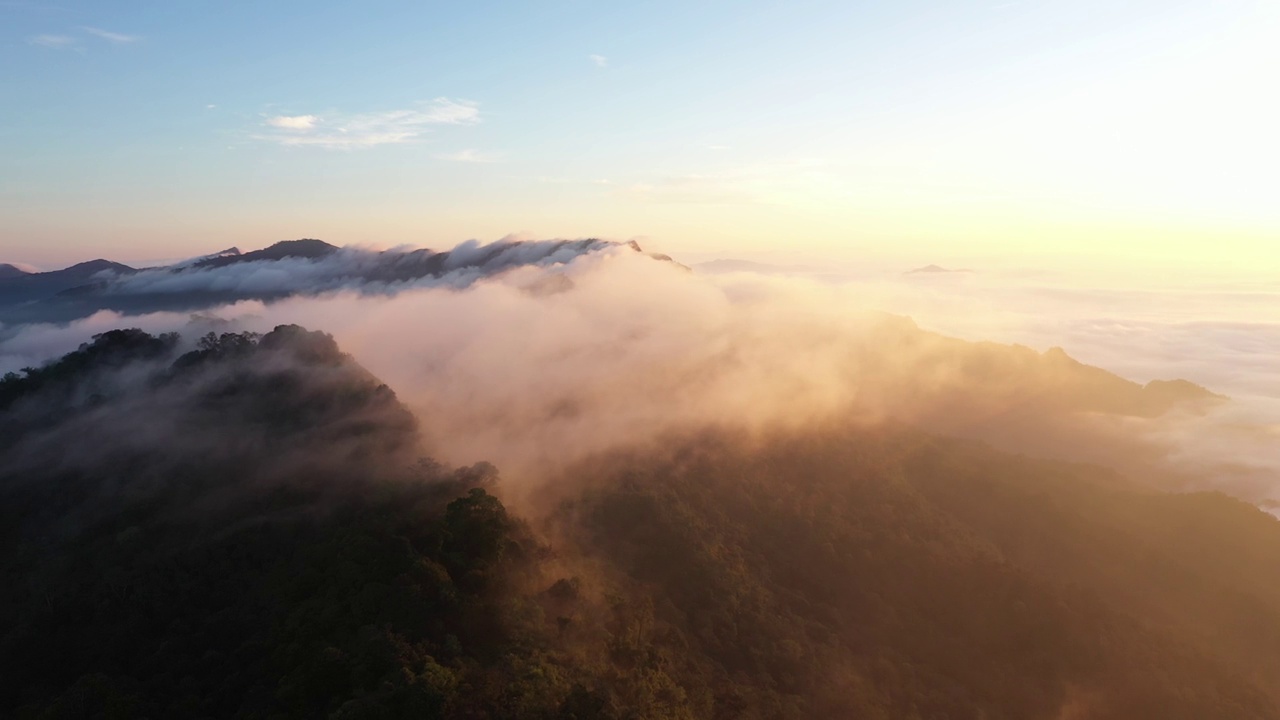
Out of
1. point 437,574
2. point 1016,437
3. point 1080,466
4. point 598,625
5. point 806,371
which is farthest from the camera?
point 1016,437

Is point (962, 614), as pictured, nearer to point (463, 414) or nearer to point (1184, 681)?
point (1184, 681)

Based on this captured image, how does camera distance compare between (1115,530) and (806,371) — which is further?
(806,371)

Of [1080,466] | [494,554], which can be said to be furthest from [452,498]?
[1080,466]

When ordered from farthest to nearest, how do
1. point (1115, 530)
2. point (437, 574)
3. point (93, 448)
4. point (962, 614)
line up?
point (1115, 530), point (93, 448), point (962, 614), point (437, 574)

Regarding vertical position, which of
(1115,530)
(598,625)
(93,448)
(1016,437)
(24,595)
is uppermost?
(93,448)

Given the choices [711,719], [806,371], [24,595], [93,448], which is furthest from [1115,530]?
[93,448]

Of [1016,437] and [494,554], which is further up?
[494,554]

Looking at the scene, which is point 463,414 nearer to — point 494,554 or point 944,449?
point 494,554
